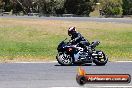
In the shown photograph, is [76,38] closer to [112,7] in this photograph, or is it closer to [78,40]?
[78,40]

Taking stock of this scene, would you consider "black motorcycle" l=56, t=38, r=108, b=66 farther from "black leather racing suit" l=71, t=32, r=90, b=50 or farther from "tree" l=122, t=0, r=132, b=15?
"tree" l=122, t=0, r=132, b=15

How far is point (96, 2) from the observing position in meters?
96.8

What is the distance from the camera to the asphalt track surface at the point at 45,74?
11.3 metres

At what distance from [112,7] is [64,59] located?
78.7 m

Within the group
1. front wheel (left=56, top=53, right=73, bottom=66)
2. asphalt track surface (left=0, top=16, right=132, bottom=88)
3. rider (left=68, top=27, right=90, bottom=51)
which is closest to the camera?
asphalt track surface (left=0, top=16, right=132, bottom=88)

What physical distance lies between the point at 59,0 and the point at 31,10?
8.83 metres

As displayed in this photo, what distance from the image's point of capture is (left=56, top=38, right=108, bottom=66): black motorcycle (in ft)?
53.5

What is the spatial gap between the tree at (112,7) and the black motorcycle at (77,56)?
2945 inches

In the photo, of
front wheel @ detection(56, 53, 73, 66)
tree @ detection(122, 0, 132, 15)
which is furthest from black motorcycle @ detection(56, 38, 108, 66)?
tree @ detection(122, 0, 132, 15)

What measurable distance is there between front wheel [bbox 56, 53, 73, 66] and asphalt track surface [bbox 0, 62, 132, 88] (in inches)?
7.9

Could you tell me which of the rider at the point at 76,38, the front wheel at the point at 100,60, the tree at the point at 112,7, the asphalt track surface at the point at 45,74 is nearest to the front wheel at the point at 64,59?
the asphalt track surface at the point at 45,74

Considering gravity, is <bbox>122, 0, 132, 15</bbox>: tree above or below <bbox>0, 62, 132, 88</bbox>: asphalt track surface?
below

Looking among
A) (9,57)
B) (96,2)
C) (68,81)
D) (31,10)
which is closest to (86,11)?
(96,2)

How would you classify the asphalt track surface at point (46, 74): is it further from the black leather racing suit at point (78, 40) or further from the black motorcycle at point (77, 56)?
the black leather racing suit at point (78, 40)
